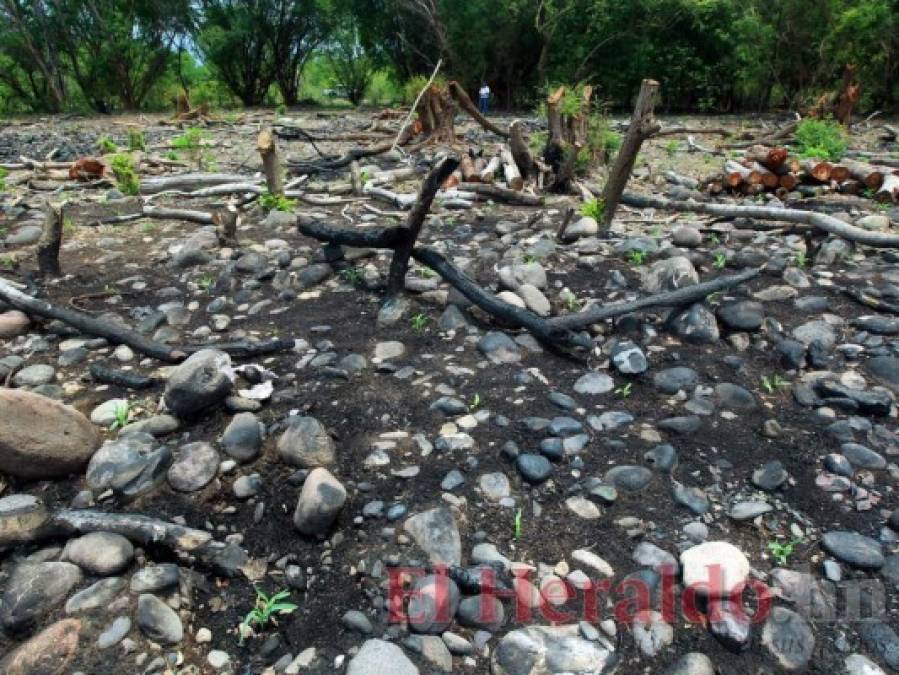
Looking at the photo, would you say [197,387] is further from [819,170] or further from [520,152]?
[819,170]

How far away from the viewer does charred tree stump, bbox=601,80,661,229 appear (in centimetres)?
439

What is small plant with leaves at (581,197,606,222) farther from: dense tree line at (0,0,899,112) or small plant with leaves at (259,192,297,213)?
dense tree line at (0,0,899,112)

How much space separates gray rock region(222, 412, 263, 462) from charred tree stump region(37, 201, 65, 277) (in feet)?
8.86

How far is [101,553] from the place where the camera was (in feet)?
6.49

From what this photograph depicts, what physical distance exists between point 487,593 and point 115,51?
23.9m

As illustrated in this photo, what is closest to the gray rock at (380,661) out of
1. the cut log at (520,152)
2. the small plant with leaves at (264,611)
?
the small plant with leaves at (264,611)

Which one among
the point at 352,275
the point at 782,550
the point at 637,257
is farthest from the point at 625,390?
the point at 352,275

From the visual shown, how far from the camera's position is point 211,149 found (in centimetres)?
1033

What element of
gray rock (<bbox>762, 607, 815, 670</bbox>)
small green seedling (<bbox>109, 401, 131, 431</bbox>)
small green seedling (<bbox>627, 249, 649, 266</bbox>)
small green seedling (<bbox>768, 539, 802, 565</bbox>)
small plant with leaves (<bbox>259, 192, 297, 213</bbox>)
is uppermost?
small plant with leaves (<bbox>259, 192, 297, 213</bbox>)

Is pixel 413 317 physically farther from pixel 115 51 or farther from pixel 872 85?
pixel 115 51

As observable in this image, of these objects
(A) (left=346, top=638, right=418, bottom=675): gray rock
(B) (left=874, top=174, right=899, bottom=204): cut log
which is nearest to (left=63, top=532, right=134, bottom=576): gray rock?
(A) (left=346, top=638, right=418, bottom=675): gray rock

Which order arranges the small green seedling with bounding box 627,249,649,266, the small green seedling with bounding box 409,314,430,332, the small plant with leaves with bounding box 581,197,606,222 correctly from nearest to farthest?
1. the small green seedling with bounding box 409,314,430,332
2. the small green seedling with bounding box 627,249,649,266
3. the small plant with leaves with bounding box 581,197,606,222

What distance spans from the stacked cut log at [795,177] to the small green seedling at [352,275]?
458 cm

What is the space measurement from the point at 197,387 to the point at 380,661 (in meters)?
1.45
